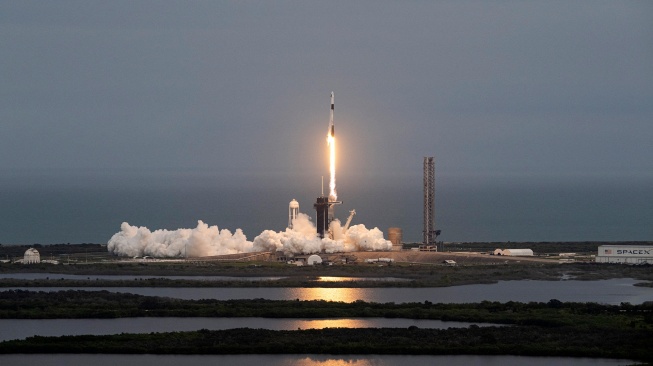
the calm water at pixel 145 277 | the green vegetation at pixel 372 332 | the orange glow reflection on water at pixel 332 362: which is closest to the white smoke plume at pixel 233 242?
the calm water at pixel 145 277

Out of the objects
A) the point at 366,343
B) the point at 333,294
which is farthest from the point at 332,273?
the point at 366,343

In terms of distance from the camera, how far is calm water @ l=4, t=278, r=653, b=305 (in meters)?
77.9

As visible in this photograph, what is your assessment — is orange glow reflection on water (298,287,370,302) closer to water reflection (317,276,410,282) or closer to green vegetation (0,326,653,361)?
water reflection (317,276,410,282)

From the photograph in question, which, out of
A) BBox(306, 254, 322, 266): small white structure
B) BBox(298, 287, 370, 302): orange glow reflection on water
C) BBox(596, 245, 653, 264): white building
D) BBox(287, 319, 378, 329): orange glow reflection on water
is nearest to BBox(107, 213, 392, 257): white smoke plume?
BBox(306, 254, 322, 266): small white structure

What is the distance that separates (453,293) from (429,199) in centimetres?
2384

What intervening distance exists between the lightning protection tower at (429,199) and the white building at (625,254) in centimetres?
1283

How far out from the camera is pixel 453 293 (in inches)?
3206

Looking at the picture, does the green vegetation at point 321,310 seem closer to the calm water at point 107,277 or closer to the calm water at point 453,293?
the calm water at point 453,293

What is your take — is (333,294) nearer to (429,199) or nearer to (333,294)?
(333,294)

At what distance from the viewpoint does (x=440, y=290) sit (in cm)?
8331

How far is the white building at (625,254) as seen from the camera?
97562 millimetres

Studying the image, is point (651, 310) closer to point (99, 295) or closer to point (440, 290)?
point (440, 290)

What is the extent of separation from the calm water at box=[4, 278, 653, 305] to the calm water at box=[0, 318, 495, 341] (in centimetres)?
857

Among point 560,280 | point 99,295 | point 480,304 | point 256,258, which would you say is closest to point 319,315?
point 480,304
